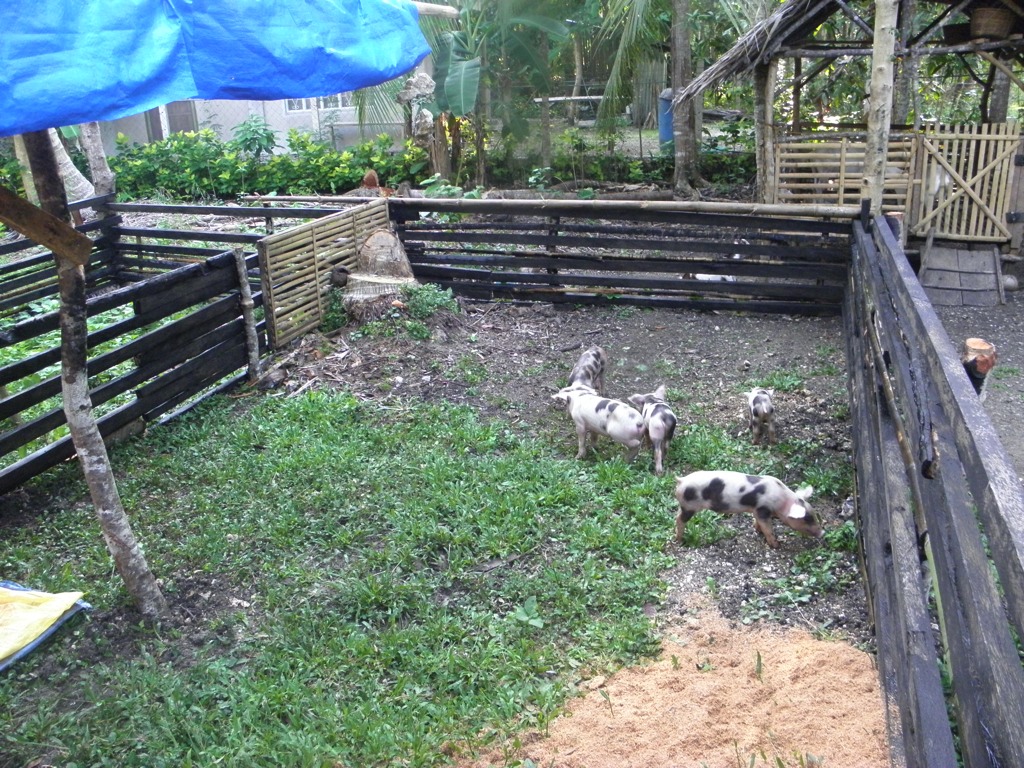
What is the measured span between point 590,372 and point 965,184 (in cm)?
690

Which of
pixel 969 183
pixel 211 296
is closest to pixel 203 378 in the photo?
pixel 211 296

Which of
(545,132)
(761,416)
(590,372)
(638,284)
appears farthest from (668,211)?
(545,132)

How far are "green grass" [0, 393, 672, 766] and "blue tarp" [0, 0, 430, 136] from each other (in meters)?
2.61

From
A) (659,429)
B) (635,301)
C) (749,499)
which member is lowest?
(749,499)

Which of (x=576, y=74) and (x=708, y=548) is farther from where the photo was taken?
(x=576, y=74)

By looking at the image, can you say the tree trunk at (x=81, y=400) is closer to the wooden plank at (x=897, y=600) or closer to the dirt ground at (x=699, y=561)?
the dirt ground at (x=699, y=561)

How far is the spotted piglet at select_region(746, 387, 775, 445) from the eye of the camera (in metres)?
6.68

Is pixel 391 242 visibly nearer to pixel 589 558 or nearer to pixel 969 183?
pixel 589 558

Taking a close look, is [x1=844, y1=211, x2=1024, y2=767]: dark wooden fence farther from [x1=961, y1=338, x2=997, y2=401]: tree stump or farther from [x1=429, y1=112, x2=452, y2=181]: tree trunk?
[x1=429, y1=112, x2=452, y2=181]: tree trunk

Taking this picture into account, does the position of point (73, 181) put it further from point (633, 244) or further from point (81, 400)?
point (81, 400)

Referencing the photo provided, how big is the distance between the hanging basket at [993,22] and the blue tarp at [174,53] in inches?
411

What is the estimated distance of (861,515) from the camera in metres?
5.19

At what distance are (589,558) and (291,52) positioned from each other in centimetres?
314

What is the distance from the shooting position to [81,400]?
4.55 m
